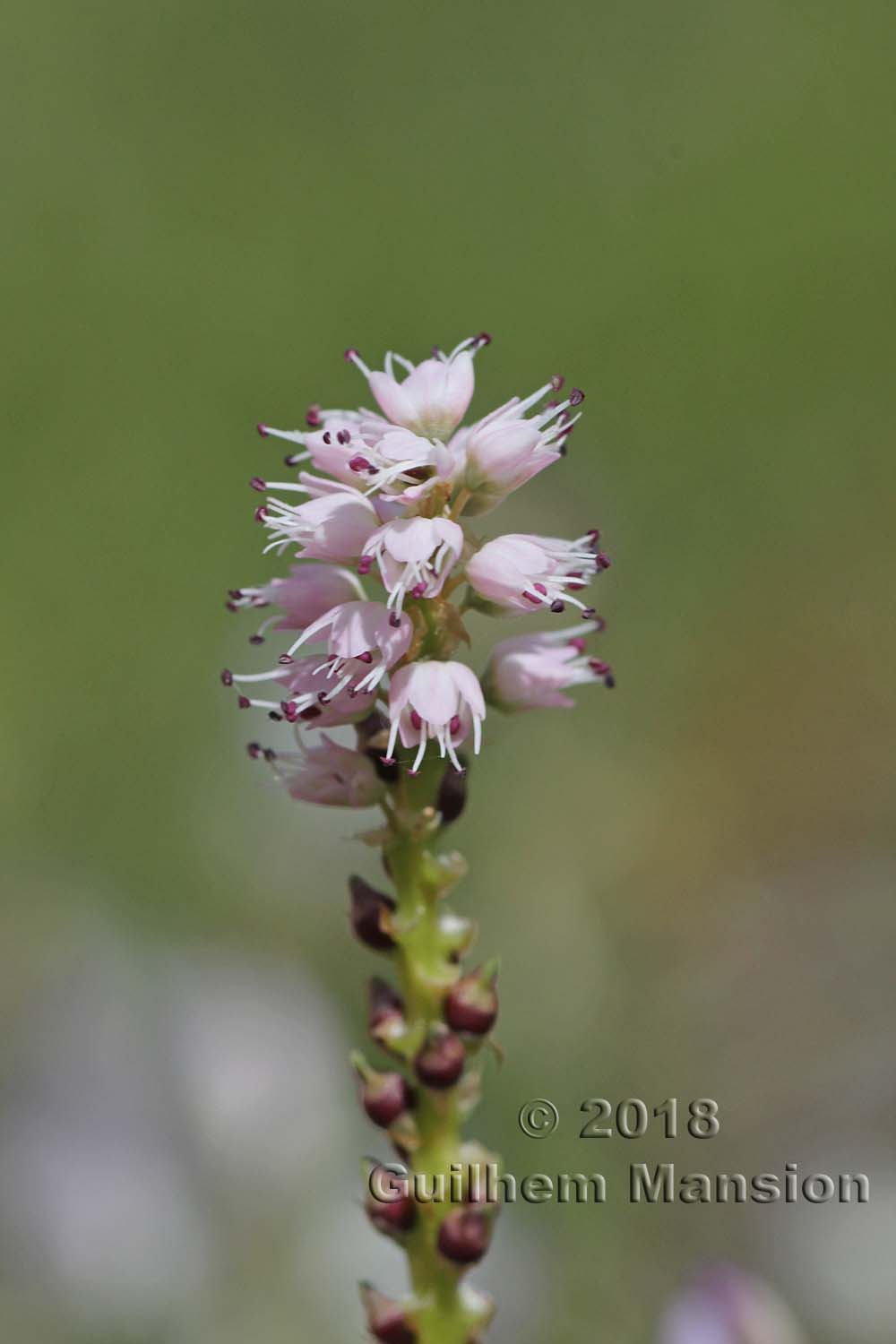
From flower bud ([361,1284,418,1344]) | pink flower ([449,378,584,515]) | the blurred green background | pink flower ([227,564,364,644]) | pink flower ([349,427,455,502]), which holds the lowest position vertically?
flower bud ([361,1284,418,1344])

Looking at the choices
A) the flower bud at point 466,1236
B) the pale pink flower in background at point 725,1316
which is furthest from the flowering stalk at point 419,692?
the pale pink flower in background at point 725,1316

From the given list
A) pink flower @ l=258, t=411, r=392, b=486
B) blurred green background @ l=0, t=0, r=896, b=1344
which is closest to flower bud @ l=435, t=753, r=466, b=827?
pink flower @ l=258, t=411, r=392, b=486

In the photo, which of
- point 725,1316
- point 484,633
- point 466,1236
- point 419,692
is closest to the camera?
point 466,1236

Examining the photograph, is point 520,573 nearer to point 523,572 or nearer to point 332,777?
point 523,572

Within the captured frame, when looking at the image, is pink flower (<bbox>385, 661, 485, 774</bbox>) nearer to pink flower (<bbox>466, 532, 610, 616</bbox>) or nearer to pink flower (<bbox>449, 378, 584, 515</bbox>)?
pink flower (<bbox>466, 532, 610, 616</bbox>)

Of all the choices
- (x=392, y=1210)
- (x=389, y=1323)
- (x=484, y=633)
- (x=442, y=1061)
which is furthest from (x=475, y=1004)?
(x=484, y=633)

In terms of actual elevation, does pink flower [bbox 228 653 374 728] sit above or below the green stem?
above

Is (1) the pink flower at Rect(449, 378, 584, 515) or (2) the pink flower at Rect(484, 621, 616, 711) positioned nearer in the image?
(1) the pink flower at Rect(449, 378, 584, 515)
